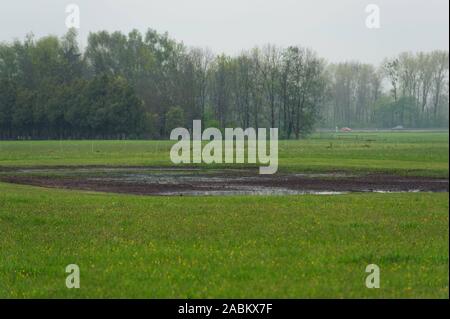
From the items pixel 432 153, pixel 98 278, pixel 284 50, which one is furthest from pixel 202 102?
pixel 98 278

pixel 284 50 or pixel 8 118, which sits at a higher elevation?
pixel 284 50

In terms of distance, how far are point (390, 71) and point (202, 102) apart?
51.7 metres

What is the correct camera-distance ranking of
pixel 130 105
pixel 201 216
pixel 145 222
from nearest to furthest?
pixel 145 222, pixel 201 216, pixel 130 105

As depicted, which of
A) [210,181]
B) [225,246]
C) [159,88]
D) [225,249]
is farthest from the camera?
[159,88]

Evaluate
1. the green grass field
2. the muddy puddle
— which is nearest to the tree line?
the muddy puddle

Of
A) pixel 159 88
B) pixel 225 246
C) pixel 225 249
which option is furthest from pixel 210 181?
pixel 159 88

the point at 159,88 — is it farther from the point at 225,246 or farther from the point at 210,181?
the point at 225,246

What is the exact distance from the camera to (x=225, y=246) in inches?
599

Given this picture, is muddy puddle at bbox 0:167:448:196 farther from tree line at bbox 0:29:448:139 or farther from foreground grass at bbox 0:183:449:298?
tree line at bbox 0:29:448:139

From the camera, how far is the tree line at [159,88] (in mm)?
116312

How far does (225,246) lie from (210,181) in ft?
82.1

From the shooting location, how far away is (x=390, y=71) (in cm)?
9188

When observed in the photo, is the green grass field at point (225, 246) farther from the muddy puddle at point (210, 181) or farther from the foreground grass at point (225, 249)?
the muddy puddle at point (210, 181)

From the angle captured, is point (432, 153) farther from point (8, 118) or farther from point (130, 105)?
point (8, 118)
